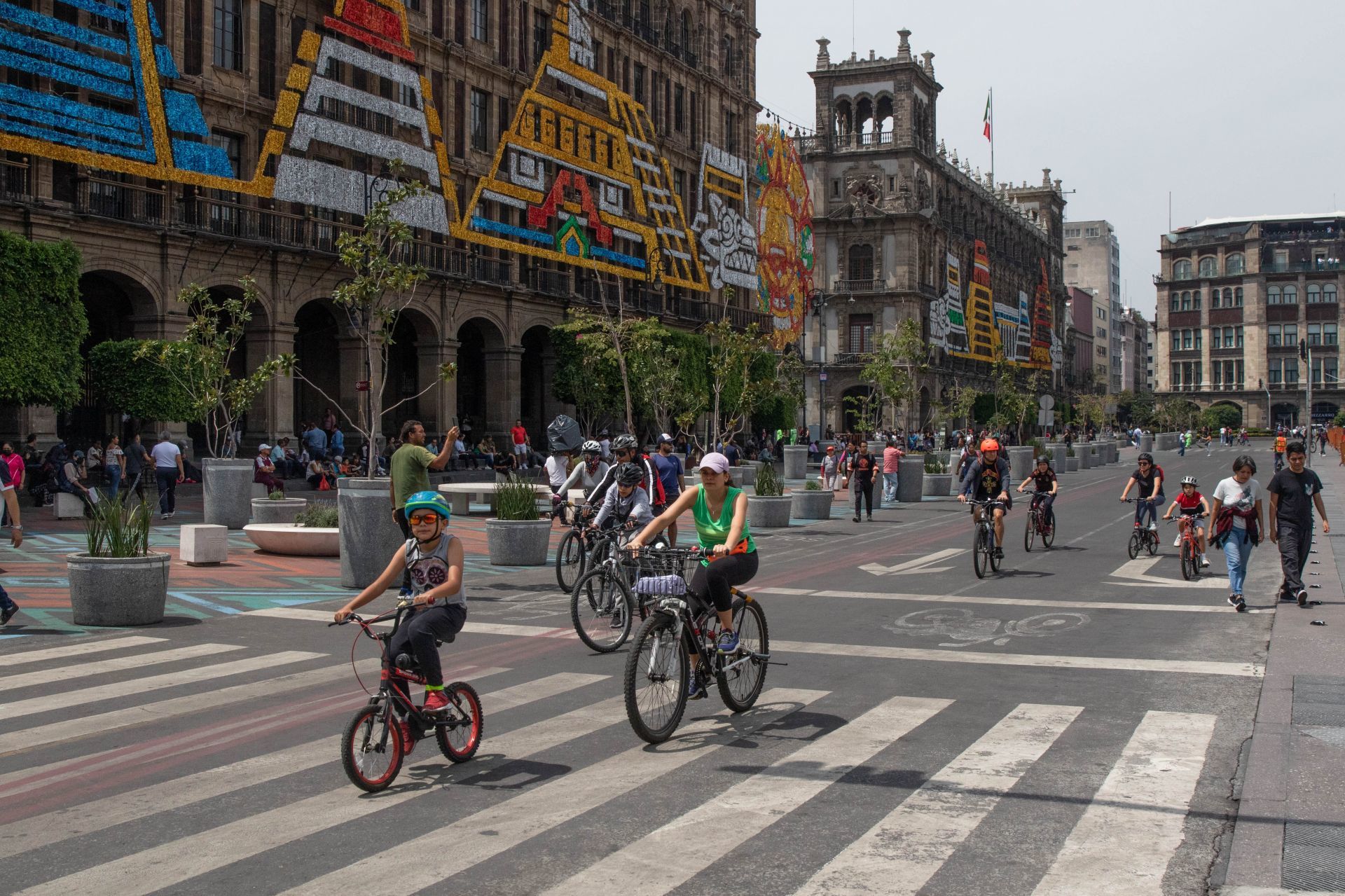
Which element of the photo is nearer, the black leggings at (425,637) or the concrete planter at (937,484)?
the black leggings at (425,637)

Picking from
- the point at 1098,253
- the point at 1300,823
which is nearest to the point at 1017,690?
the point at 1300,823

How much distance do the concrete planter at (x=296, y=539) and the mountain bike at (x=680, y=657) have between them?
1127 cm

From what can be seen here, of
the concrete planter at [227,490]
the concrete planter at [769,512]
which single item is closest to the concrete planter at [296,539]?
the concrete planter at [227,490]

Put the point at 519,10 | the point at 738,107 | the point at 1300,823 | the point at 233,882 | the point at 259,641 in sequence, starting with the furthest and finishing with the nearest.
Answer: the point at 738,107 < the point at 519,10 < the point at 259,641 < the point at 1300,823 < the point at 233,882

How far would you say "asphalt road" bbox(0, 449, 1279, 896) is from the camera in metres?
5.69

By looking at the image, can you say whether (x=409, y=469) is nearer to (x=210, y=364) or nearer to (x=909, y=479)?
(x=210, y=364)

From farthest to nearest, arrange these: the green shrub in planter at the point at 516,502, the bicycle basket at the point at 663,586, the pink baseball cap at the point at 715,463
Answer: the green shrub in planter at the point at 516,502, the pink baseball cap at the point at 715,463, the bicycle basket at the point at 663,586

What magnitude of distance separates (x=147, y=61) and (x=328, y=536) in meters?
17.3

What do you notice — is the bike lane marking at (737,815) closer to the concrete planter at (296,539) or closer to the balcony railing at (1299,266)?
the concrete planter at (296,539)

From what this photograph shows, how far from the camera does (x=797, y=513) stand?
29.0 m

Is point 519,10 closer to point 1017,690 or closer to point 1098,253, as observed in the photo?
point 1017,690

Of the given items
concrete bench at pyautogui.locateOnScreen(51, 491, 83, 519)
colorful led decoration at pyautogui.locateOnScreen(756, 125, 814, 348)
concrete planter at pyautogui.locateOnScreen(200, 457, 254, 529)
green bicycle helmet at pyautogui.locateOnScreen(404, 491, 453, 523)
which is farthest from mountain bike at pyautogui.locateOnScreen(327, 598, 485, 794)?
colorful led decoration at pyautogui.locateOnScreen(756, 125, 814, 348)

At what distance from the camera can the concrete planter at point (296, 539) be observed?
1914 cm

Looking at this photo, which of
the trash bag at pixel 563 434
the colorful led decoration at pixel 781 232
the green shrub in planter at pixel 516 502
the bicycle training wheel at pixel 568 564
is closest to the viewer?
the bicycle training wheel at pixel 568 564
